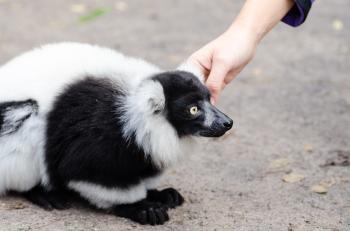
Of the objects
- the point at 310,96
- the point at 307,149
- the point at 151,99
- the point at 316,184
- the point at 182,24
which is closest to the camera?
the point at 151,99

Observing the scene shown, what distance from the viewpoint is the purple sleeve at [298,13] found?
4.27 m

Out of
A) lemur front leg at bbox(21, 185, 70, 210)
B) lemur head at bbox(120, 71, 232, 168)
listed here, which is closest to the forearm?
lemur head at bbox(120, 71, 232, 168)

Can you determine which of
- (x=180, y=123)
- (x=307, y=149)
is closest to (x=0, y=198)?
(x=180, y=123)

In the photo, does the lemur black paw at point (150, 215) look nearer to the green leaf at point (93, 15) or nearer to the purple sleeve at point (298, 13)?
the purple sleeve at point (298, 13)

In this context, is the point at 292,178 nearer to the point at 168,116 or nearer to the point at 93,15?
the point at 168,116

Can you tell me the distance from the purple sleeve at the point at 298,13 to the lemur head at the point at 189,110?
3.54 feet

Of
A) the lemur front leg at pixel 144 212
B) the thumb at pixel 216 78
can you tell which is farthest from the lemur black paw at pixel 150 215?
the thumb at pixel 216 78

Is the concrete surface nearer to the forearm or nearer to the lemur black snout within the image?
the lemur black snout

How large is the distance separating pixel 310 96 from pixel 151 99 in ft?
10.9

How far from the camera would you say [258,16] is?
4.28 meters

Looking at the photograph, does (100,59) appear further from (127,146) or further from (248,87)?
(248,87)

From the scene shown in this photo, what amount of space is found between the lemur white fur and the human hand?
0.63 feet

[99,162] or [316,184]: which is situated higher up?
[99,162]

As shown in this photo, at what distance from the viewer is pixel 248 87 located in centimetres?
678
